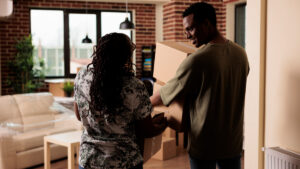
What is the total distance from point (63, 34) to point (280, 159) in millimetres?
7164

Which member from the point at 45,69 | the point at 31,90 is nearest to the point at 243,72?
the point at 31,90

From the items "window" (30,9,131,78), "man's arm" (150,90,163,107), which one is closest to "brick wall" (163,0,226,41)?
"window" (30,9,131,78)

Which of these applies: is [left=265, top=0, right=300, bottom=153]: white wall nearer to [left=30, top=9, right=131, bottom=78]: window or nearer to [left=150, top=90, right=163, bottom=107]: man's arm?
[left=150, top=90, right=163, bottom=107]: man's arm

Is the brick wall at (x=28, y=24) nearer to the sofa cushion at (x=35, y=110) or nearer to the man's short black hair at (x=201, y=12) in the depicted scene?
the sofa cushion at (x=35, y=110)

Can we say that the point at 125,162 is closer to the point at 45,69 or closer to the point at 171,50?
the point at 171,50

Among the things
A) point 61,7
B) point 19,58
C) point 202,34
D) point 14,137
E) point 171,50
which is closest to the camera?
point 202,34

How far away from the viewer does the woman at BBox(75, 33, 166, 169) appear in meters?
1.47

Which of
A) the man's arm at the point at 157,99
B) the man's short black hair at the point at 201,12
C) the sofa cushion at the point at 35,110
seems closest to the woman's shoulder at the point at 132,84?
the man's arm at the point at 157,99

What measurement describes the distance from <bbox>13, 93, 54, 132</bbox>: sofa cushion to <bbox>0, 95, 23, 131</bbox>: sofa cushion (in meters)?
0.06

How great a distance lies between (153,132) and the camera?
1.62m

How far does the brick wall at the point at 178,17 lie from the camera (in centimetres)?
684

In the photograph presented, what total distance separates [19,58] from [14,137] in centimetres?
390

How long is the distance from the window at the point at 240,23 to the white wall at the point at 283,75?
469cm

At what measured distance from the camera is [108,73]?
146 cm
